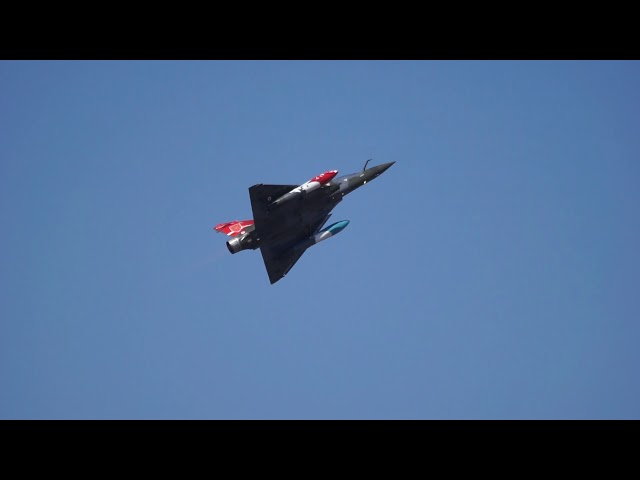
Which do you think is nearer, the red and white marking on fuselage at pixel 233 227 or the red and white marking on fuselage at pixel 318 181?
the red and white marking on fuselage at pixel 318 181

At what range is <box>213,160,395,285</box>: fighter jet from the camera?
A: 1647 inches

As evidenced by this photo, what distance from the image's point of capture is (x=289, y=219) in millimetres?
43094

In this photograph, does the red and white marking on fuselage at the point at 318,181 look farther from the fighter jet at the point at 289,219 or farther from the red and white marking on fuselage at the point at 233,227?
the red and white marking on fuselage at the point at 233,227

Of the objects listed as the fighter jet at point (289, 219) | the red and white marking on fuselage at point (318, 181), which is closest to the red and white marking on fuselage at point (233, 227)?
the fighter jet at point (289, 219)

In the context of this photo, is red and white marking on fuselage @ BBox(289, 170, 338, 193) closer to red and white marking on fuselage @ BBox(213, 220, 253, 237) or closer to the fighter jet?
the fighter jet

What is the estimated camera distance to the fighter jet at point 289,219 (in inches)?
1647

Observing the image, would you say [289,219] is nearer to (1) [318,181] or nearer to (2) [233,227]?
(1) [318,181]

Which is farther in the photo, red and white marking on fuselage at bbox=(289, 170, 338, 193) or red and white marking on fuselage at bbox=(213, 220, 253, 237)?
red and white marking on fuselage at bbox=(213, 220, 253, 237)

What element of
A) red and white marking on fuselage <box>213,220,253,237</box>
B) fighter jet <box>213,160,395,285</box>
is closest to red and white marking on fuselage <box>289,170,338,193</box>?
fighter jet <box>213,160,395,285</box>
